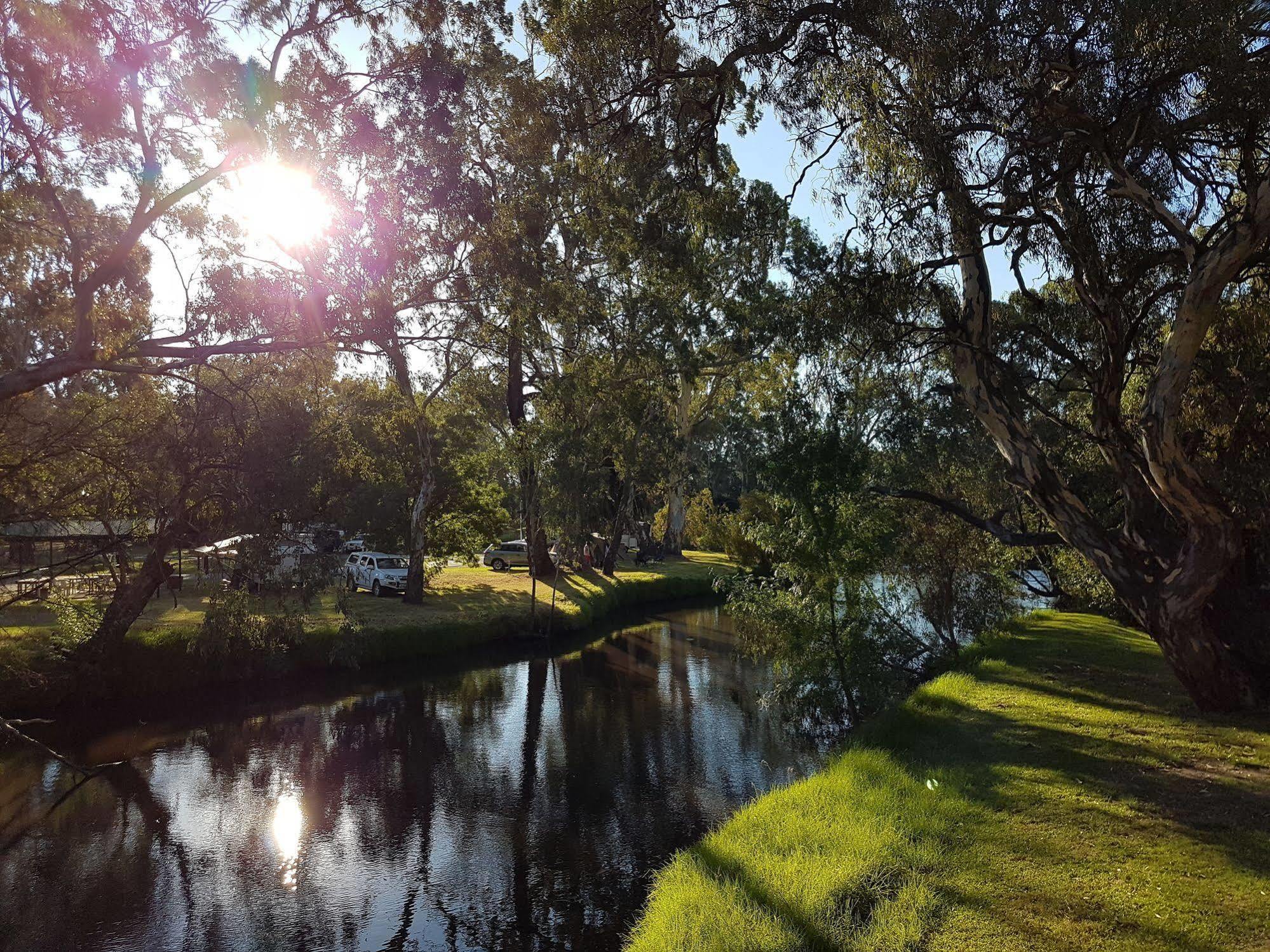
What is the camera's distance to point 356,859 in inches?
411

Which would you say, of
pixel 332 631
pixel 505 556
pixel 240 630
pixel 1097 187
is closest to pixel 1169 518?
pixel 1097 187

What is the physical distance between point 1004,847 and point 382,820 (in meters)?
8.95

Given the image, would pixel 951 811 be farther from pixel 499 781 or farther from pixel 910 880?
pixel 499 781

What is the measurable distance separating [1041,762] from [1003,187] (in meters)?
8.21

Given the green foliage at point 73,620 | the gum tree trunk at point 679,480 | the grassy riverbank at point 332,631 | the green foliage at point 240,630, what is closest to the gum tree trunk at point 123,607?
the green foliage at point 73,620

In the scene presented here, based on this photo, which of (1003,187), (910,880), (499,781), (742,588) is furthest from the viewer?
(742,588)

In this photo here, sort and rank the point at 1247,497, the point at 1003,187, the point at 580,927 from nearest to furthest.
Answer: the point at 580,927
the point at 1247,497
the point at 1003,187

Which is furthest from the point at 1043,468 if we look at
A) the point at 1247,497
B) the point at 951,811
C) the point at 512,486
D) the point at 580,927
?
the point at 512,486

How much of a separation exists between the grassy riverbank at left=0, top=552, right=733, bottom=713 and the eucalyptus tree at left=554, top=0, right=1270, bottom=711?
1554cm

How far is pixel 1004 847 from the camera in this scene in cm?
691

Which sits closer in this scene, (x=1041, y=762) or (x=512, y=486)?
(x=1041, y=762)

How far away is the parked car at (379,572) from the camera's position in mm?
30047

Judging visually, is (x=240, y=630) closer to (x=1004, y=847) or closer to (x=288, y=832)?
(x=288, y=832)

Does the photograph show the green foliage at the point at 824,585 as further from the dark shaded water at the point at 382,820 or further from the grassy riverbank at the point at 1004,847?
the grassy riverbank at the point at 1004,847
